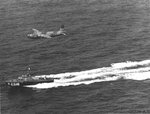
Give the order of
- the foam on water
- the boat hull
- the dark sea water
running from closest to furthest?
the dark sea water < the boat hull < the foam on water

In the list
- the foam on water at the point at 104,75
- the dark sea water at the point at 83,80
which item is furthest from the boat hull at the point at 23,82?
the dark sea water at the point at 83,80

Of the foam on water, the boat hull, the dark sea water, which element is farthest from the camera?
the foam on water

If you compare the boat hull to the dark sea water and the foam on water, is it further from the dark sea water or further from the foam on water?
the dark sea water

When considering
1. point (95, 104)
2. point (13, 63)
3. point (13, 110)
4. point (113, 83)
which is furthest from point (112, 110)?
point (13, 63)

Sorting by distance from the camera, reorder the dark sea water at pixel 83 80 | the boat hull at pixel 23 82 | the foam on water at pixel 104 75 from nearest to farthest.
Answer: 1. the dark sea water at pixel 83 80
2. the boat hull at pixel 23 82
3. the foam on water at pixel 104 75

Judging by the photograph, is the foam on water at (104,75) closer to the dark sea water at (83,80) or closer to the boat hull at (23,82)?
the dark sea water at (83,80)

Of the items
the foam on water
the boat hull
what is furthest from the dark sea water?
the boat hull

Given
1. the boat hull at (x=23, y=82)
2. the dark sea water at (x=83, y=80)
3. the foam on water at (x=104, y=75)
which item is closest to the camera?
the dark sea water at (x=83, y=80)

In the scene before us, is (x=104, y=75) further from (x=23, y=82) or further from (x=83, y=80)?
(x=23, y=82)

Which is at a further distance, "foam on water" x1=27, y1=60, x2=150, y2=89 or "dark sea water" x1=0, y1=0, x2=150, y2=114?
"foam on water" x1=27, y1=60, x2=150, y2=89
